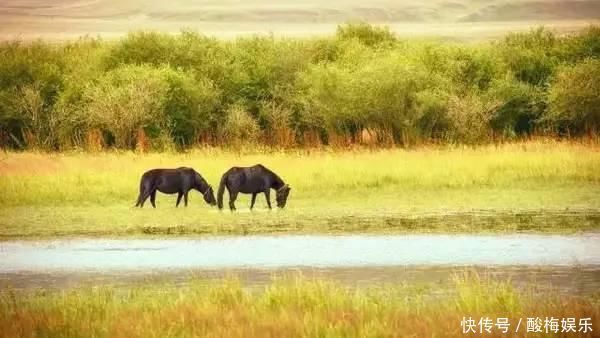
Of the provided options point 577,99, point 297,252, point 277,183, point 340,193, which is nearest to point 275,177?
point 277,183

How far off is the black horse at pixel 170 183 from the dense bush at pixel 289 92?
5.71 metres

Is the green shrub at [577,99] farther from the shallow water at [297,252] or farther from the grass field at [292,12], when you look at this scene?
the shallow water at [297,252]

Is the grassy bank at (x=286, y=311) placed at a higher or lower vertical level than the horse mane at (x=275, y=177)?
higher

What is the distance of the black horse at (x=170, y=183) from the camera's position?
14.3 meters

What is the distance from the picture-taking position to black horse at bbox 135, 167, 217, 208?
14344mm

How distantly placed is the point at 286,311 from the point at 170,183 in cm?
655

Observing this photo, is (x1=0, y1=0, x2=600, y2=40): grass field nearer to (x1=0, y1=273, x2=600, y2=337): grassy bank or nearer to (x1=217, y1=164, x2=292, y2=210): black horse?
(x1=217, y1=164, x2=292, y2=210): black horse

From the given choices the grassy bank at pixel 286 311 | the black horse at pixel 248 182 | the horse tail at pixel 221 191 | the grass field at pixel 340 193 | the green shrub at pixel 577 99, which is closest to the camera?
the grassy bank at pixel 286 311

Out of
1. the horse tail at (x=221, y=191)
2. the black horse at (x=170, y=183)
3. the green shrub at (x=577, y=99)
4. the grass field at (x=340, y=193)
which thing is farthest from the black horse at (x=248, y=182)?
the green shrub at (x=577, y=99)

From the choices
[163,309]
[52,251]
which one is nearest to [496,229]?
[52,251]

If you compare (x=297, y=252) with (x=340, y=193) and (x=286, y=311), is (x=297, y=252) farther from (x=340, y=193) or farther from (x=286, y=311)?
(x=340, y=193)

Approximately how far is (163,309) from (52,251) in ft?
12.9

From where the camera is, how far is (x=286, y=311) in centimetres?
801

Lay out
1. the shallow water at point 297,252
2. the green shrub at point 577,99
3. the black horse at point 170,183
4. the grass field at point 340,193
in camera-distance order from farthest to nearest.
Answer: the green shrub at point 577,99 < the black horse at point 170,183 < the grass field at point 340,193 < the shallow water at point 297,252
